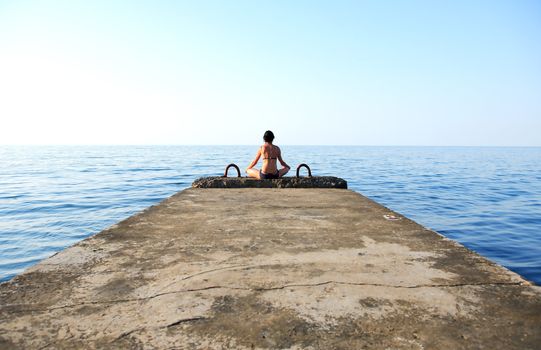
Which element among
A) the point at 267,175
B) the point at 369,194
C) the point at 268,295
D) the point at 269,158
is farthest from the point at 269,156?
the point at 369,194

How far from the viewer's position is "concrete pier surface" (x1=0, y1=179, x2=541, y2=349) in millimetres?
1611

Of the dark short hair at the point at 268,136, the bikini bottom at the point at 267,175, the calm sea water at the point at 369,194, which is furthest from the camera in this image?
the bikini bottom at the point at 267,175

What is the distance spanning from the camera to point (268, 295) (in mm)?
2045

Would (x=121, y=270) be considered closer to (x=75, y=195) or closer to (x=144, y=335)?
(x=144, y=335)

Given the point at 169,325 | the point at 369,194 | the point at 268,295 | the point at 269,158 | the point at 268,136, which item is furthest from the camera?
the point at 369,194

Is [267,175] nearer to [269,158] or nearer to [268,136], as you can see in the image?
[269,158]

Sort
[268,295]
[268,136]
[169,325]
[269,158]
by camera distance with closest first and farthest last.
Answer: [169,325], [268,295], [268,136], [269,158]

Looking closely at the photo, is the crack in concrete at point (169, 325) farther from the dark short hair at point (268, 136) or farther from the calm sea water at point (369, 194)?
the dark short hair at point (268, 136)

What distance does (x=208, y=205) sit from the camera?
5242 mm

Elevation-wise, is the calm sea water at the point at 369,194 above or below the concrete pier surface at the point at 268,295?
below

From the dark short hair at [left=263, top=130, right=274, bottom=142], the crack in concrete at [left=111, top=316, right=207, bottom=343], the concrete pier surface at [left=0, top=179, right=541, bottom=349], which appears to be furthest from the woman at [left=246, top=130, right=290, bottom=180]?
the crack in concrete at [left=111, top=316, right=207, bottom=343]

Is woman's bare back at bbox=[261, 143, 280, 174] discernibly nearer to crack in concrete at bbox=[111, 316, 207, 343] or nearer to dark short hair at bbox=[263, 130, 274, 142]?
dark short hair at bbox=[263, 130, 274, 142]

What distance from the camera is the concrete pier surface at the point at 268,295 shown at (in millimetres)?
1611

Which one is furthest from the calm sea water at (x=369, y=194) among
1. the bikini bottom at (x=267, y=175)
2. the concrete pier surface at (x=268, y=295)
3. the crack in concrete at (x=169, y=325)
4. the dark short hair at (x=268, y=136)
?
the crack in concrete at (x=169, y=325)
